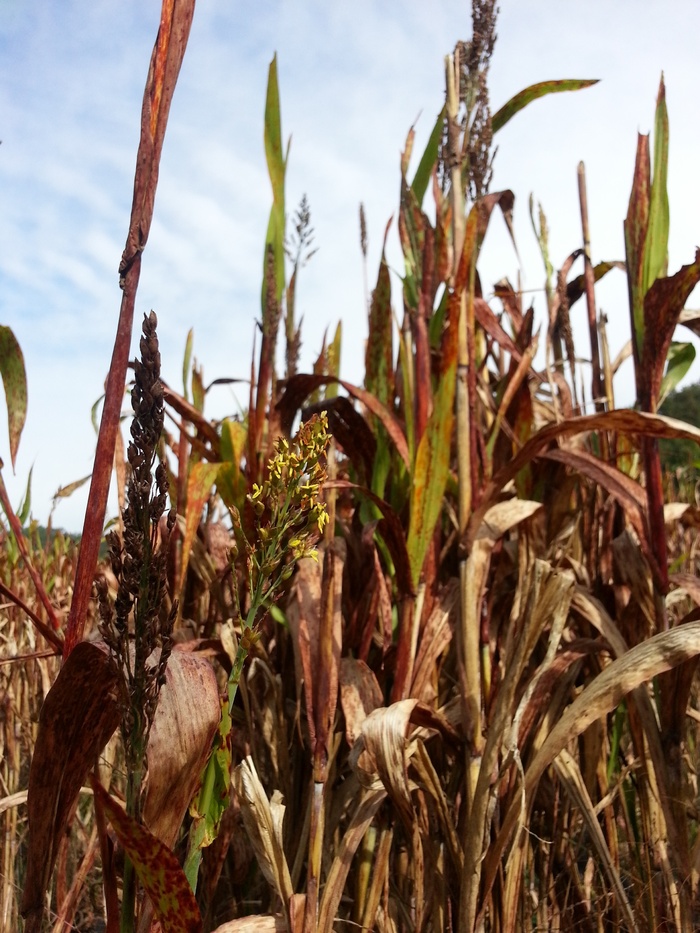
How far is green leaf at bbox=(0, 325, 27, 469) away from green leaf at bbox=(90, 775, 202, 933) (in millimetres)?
452

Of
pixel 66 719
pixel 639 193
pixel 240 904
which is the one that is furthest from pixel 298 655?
pixel 639 193

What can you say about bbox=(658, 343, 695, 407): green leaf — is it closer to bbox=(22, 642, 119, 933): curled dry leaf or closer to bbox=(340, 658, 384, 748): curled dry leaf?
bbox=(340, 658, 384, 748): curled dry leaf

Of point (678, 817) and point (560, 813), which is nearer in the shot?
point (678, 817)

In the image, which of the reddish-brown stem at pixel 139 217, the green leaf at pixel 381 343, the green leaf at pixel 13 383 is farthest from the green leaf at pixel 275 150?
the reddish-brown stem at pixel 139 217

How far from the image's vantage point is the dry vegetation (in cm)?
87

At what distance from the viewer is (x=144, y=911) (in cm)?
68

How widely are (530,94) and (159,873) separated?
53.1 inches

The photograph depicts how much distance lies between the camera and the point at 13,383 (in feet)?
2.72

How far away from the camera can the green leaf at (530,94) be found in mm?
1273

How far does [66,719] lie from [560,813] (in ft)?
3.34

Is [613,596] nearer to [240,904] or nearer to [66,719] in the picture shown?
[240,904]

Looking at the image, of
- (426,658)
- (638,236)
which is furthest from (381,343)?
(426,658)

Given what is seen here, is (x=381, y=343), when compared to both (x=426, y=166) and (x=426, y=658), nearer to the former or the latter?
(x=426, y=166)

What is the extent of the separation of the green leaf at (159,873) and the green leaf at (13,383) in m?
0.45
